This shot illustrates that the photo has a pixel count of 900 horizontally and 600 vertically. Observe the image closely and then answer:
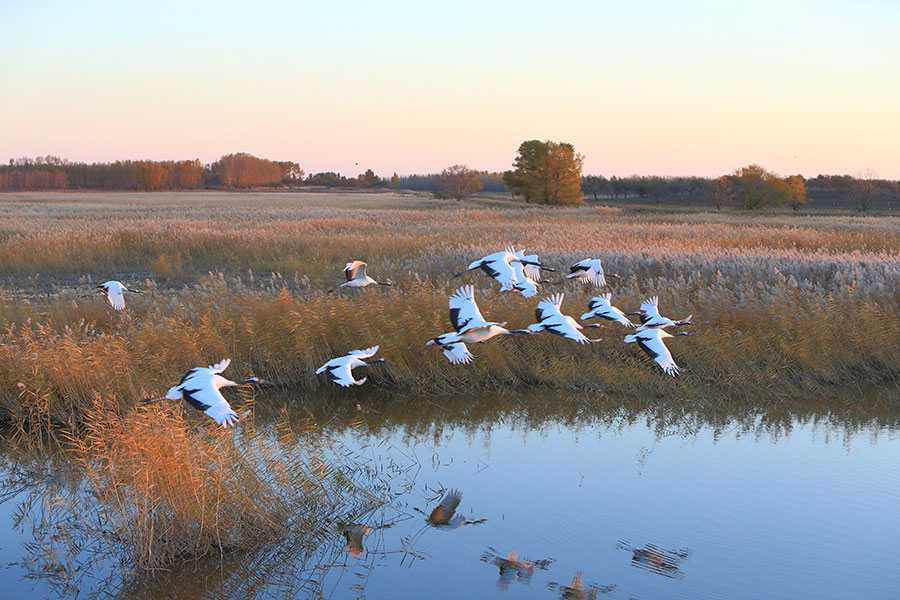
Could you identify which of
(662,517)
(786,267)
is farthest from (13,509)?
(786,267)

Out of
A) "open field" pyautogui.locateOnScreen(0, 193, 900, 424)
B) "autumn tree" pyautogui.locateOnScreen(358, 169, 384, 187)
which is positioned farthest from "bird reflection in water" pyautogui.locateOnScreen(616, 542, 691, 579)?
"autumn tree" pyautogui.locateOnScreen(358, 169, 384, 187)

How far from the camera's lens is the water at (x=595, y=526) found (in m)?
5.41

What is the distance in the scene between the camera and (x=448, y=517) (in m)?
6.41

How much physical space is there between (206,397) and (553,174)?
70639 mm

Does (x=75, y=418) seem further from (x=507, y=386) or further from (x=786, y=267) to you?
(x=786, y=267)

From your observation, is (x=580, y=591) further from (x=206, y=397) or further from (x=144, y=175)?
(x=144, y=175)

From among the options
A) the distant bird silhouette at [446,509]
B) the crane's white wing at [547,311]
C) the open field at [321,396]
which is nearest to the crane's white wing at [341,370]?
the open field at [321,396]

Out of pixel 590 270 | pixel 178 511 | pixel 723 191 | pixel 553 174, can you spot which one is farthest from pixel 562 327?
pixel 723 191

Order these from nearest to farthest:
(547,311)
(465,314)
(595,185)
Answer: (465,314) → (547,311) → (595,185)

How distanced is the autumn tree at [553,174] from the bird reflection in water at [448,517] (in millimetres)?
68450

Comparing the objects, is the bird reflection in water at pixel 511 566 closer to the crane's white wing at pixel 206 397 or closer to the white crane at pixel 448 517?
the white crane at pixel 448 517

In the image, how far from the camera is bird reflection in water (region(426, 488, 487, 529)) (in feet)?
20.6

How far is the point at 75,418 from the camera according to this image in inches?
322

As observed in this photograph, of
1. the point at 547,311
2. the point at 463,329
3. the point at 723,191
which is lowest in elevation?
the point at 463,329
